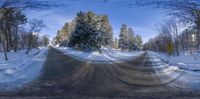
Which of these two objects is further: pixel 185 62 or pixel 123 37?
pixel 123 37

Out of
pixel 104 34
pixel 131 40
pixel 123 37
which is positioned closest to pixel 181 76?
pixel 104 34

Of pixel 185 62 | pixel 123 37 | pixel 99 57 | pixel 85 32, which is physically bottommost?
pixel 185 62

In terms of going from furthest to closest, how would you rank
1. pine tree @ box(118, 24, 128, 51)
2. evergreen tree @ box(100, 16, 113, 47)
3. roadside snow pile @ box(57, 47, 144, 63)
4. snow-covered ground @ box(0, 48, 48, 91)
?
pine tree @ box(118, 24, 128, 51), evergreen tree @ box(100, 16, 113, 47), roadside snow pile @ box(57, 47, 144, 63), snow-covered ground @ box(0, 48, 48, 91)

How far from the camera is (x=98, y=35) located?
261 ft

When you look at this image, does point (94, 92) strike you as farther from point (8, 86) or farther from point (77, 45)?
point (77, 45)

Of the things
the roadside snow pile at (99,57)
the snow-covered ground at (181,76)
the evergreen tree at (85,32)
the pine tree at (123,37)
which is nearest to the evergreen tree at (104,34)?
the evergreen tree at (85,32)

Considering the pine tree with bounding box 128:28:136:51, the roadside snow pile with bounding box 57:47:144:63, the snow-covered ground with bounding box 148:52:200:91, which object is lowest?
the snow-covered ground with bounding box 148:52:200:91

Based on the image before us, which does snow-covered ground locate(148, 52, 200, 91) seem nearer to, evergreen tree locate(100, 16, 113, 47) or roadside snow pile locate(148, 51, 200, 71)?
roadside snow pile locate(148, 51, 200, 71)

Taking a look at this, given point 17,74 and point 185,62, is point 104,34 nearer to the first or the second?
point 185,62

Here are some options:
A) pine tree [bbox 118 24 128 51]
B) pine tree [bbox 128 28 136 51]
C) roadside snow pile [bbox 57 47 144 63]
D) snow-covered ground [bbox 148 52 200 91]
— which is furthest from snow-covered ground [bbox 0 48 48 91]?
pine tree [bbox 128 28 136 51]

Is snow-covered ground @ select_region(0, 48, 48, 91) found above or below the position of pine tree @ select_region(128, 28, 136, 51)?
below

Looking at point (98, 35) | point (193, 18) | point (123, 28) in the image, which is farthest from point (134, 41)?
point (193, 18)

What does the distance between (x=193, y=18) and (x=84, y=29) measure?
63.6 metres

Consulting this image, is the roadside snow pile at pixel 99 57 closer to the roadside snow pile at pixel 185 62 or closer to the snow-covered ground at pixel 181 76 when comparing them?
the roadside snow pile at pixel 185 62
